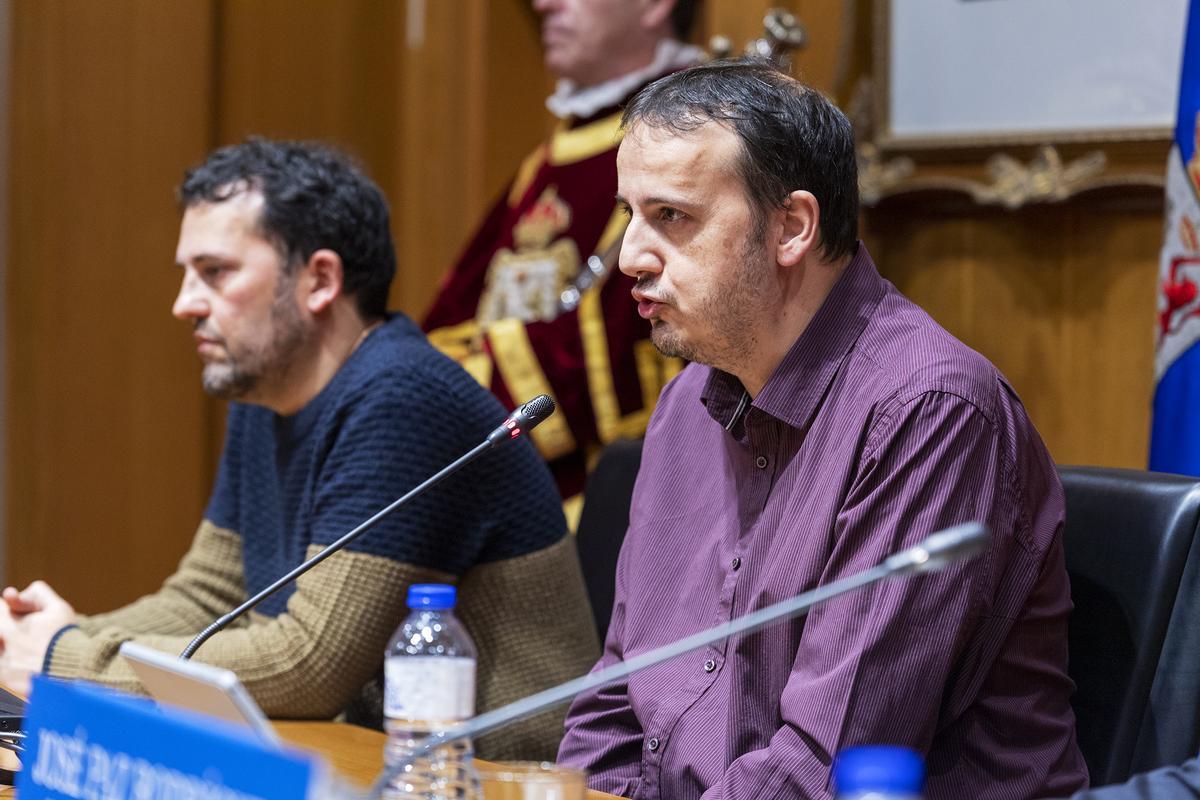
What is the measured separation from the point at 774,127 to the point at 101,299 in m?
2.42

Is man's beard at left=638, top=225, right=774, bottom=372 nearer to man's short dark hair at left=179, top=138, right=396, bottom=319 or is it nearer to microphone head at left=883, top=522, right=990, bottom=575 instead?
microphone head at left=883, top=522, right=990, bottom=575

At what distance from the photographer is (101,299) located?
356cm

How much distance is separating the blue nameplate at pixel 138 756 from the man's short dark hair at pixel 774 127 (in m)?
0.81

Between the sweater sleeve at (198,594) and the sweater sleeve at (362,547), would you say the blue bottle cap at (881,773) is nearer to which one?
the sweater sleeve at (362,547)

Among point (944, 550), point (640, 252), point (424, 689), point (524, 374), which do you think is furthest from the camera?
point (524, 374)

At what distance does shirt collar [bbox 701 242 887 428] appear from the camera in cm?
151

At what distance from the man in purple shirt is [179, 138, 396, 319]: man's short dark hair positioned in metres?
0.66

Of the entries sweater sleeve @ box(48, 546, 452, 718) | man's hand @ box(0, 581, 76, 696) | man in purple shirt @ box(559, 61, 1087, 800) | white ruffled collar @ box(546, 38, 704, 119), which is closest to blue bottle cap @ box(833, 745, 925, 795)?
man in purple shirt @ box(559, 61, 1087, 800)

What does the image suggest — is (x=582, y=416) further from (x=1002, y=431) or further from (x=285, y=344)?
(x=1002, y=431)

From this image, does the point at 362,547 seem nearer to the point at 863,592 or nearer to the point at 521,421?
the point at 521,421

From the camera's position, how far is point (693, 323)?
1.55m

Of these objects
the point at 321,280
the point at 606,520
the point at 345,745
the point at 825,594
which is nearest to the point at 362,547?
the point at 345,745

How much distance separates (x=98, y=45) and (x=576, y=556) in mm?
2103

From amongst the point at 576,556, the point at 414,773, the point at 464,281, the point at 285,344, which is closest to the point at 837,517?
the point at 414,773
